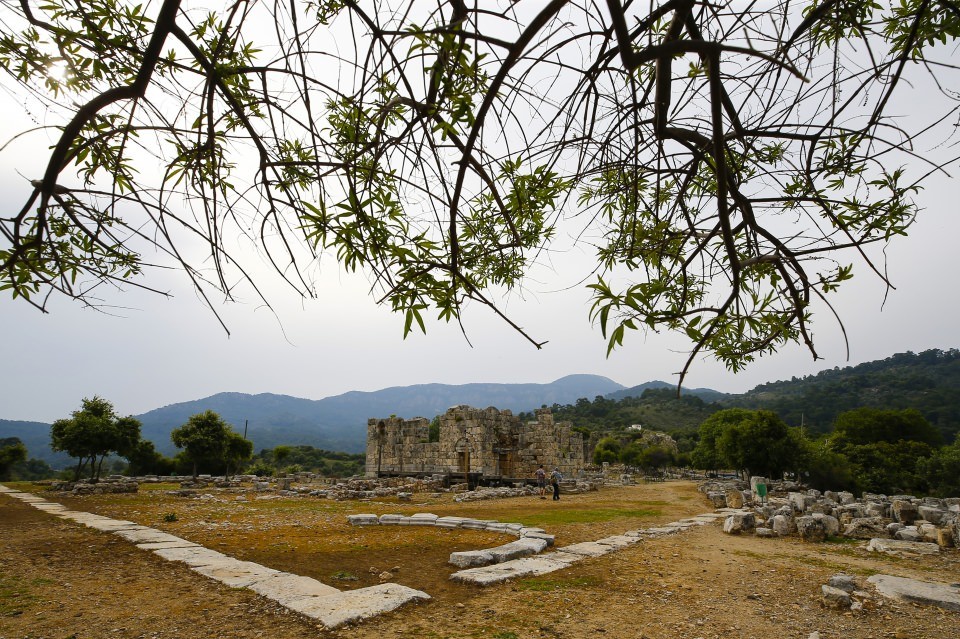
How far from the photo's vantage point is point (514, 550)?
24.1 ft

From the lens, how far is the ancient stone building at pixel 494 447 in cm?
2441

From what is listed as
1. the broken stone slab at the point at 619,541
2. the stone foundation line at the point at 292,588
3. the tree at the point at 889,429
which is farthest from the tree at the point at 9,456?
the tree at the point at 889,429

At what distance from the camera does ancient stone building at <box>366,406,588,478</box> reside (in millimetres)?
24406

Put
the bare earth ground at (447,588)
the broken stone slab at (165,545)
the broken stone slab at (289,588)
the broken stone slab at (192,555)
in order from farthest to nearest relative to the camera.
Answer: the broken stone slab at (165,545) < the broken stone slab at (192,555) < the broken stone slab at (289,588) < the bare earth ground at (447,588)

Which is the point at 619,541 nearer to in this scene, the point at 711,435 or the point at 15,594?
the point at 15,594

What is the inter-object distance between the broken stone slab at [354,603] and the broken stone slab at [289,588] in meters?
0.12

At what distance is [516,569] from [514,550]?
0.97 meters

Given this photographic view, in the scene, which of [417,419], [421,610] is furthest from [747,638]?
[417,419]

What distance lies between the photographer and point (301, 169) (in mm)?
3512

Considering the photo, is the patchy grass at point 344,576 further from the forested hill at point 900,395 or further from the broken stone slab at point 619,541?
the forested hill at point 900,395

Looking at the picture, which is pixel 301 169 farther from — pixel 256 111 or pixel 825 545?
pixel 825 545

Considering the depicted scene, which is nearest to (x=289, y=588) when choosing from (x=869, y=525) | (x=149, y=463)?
(x=869, y=525)

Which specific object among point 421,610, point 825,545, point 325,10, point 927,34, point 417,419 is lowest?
point 825,545

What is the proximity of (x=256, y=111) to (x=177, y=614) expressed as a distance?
4.46 meters
